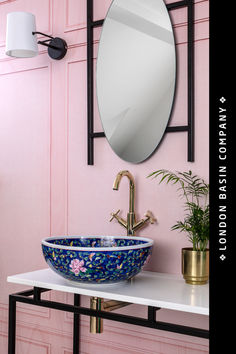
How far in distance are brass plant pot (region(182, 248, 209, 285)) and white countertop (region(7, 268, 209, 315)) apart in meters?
0.02

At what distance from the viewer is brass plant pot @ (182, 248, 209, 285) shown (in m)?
1.36

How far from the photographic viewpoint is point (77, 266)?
129cm

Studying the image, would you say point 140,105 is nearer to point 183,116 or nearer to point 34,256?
point 183,116

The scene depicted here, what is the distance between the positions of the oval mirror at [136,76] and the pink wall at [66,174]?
0.05 metres

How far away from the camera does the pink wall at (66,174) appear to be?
63.1 inches

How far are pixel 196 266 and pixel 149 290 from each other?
0.57 ft

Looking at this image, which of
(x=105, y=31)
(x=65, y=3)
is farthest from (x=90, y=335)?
(x=65, y=3)

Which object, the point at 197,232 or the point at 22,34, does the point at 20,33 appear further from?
the point at 197,232
